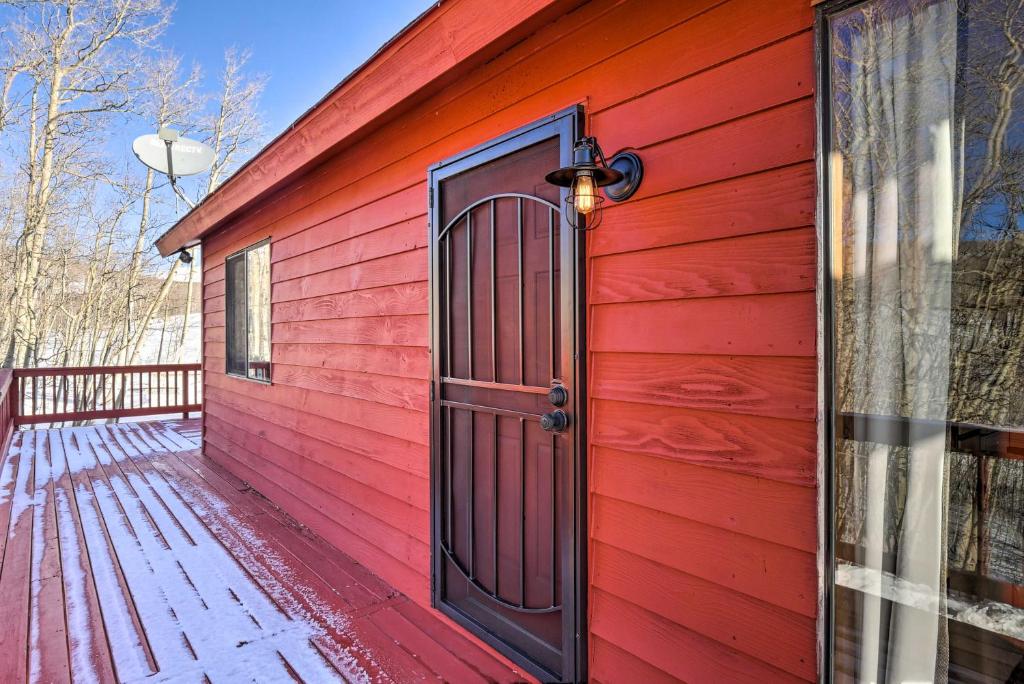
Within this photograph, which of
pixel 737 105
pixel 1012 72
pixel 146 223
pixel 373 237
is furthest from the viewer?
pixel 146 223

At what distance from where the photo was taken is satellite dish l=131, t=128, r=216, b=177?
5.68m

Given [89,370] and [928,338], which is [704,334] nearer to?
[928,338]

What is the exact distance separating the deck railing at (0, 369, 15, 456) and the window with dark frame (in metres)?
2.79

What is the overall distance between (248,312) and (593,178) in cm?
413

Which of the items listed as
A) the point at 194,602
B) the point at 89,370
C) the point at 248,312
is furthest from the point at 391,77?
the point at 89,370

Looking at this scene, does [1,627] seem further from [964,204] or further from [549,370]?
[964,204]

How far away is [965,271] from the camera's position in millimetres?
1033

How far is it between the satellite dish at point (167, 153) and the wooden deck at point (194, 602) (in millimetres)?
3221

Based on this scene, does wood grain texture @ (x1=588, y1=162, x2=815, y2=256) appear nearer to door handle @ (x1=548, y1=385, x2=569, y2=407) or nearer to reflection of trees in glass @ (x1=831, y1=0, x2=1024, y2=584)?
reflection of trees in glass @ (x1=831, y1=0, x2=1024, y2=584)

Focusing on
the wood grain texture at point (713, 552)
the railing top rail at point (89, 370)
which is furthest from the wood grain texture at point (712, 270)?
the railing top rail at point (89, 370)

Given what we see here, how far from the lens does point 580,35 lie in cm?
186

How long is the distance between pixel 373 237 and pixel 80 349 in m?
12.9

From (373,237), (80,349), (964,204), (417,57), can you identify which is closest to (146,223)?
(80,349)

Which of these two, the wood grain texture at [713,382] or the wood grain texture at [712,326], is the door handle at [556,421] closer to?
the wood grain texture at [713,382]
